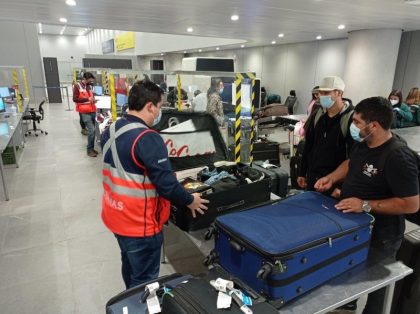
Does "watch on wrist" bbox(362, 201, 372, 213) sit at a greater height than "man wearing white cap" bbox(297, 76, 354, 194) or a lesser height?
lesser

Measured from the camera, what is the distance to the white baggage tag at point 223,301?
1100mm

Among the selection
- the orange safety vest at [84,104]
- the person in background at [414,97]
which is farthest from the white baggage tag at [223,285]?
the orange safety vest at [84,104]

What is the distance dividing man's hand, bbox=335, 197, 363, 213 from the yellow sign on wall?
18332mm

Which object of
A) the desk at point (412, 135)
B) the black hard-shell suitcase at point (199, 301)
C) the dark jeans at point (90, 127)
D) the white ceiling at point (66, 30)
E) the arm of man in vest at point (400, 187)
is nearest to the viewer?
the black hard-shell suitcase at point (199, 301)

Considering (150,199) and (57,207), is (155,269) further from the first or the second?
(57,207)

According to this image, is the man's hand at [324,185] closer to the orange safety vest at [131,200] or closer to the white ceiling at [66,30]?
the orange safety vest at [131,200]

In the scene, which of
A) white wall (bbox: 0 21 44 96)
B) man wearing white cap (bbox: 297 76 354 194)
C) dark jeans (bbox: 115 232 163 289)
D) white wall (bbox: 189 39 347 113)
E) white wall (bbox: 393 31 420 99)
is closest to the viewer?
dark jeans (bbox: 115 232 163 289)

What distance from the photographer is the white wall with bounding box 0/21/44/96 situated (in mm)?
14500

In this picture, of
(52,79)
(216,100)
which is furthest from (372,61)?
(52,79)

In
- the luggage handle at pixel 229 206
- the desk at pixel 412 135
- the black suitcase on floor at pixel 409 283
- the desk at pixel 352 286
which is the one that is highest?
the luggage handle at pixel 229 206

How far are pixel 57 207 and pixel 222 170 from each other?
2.76m

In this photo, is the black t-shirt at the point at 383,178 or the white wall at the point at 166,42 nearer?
the black t-shirt at the point at 383,178

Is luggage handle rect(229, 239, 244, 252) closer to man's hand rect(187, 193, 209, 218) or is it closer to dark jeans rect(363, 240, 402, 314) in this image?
man's hand rect(187, 193, 209, 218)

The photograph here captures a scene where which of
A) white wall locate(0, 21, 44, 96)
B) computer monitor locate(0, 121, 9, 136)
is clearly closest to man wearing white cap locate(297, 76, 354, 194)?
computer monitor locate(0, 121, 9, 136)
